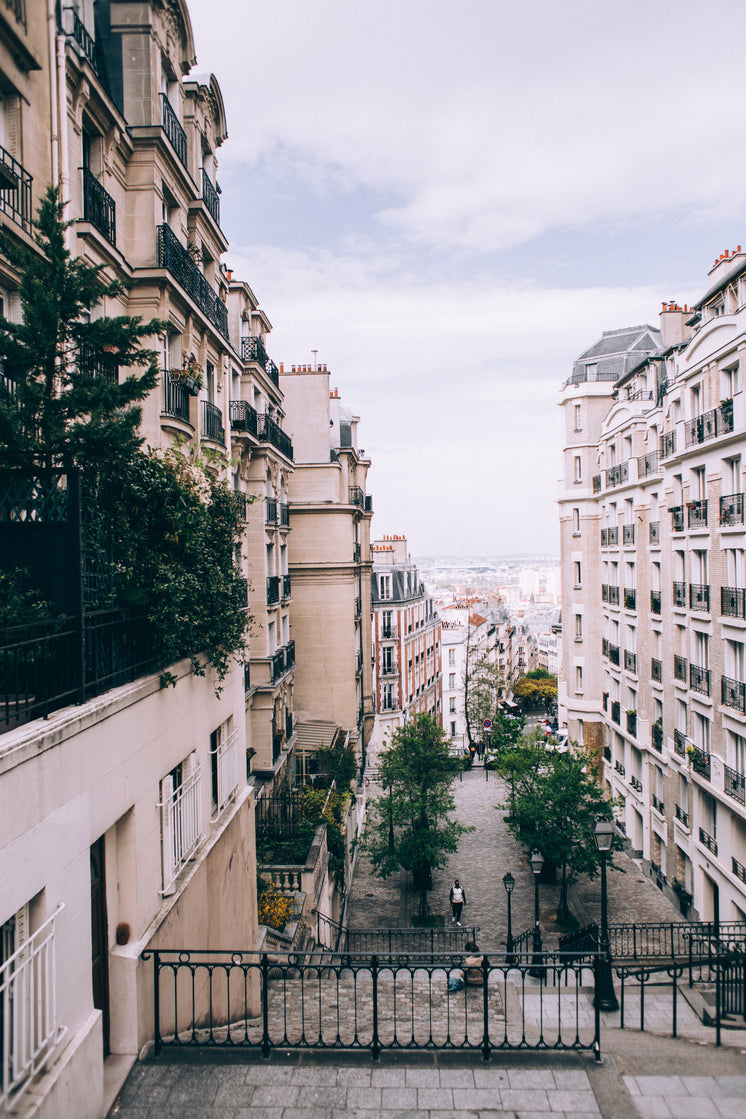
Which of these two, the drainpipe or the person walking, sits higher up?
the drainpipe

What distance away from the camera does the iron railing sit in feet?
25.8

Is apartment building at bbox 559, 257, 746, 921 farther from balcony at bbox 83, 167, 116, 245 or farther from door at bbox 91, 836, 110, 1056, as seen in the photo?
door at bbox 91, 836, 110, 1056

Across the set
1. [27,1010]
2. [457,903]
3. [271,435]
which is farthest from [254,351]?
[27,1010]

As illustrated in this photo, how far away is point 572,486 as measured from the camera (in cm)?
3884

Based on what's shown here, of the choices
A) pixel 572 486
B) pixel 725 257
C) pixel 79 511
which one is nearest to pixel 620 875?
pixel 572 486

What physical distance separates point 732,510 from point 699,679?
19.4 feet

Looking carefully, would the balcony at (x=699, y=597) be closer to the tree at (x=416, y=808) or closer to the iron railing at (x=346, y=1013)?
the tree at (x=416, y=808)

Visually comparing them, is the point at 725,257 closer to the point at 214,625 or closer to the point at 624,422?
the point at 624,422

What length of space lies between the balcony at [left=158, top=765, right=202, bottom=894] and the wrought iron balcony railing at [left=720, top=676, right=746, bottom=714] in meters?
16.1

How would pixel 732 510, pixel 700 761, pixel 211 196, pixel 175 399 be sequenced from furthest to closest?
pixel 700 761
pixel 732 510
pixel 211 196
pixel 175 399

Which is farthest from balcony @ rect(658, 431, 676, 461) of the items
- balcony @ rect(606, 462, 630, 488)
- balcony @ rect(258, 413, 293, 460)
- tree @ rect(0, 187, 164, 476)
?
tree @ rect(0, 187, 164, 476)

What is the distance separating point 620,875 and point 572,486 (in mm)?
19013

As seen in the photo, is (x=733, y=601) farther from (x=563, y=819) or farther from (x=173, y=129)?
(x=173, y=129)

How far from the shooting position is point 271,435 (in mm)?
27312
